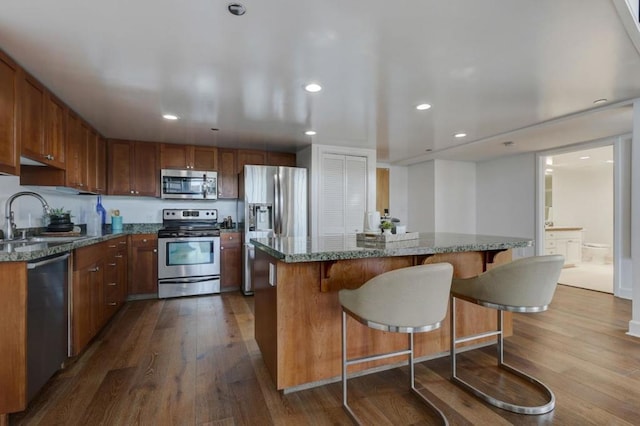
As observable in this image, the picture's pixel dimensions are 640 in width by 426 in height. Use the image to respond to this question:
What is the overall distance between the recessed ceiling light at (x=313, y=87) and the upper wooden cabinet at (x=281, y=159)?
246cm

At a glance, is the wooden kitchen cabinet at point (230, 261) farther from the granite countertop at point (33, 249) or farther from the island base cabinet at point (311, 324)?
the island base cabinet at point (311, 324)

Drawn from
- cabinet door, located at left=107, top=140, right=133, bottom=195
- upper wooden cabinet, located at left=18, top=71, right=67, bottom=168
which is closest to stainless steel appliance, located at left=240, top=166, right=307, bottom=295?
cabinet door, located at left=107, top=140, right=133, bottom=195

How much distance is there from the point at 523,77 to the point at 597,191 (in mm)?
7226

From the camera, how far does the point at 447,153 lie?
208 inches

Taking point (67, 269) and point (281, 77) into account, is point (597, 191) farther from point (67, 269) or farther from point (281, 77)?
point (67, 269)

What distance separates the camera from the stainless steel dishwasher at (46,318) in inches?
68.3

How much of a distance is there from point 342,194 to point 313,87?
7.81ft

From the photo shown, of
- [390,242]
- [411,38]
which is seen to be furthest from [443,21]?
[390,242]

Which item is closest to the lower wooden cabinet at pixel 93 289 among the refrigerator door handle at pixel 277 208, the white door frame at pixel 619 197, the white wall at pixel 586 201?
the refrigerator door handle at pixel 277 208

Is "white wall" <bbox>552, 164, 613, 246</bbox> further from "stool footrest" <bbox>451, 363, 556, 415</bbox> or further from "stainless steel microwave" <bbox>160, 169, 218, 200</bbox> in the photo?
"stainless steel microwave" <bbox>160, 169, 218, 200</bbox>

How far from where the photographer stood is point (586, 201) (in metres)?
7.59

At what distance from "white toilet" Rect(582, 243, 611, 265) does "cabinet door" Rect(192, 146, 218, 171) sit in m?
8.04

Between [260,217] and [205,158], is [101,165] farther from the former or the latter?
[260,217]

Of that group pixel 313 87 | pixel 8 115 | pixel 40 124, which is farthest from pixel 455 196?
pixel 8 115
